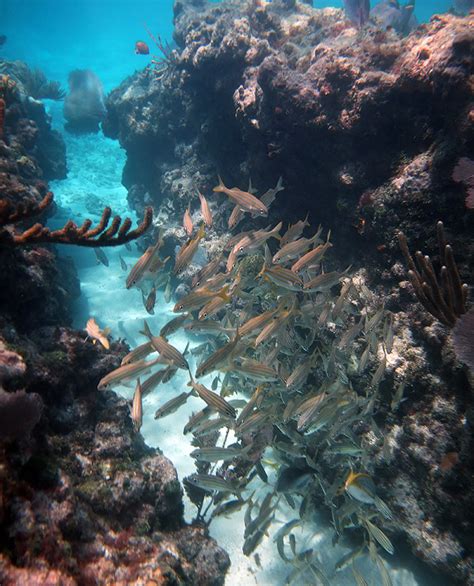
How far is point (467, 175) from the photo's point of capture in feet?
13.4

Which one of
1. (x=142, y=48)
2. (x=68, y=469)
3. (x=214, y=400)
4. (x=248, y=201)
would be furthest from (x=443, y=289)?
(x=142, y=48)

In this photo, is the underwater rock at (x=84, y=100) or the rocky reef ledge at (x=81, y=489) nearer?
the rocky reef ledge at (x=81, y=489)

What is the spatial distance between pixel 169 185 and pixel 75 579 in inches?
380

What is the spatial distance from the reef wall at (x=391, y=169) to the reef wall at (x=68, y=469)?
2.47 meters

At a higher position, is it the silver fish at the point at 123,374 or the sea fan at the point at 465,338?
the sea fan at the point at 465,338

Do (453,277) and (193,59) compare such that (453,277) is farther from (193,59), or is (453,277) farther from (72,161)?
(72,161)

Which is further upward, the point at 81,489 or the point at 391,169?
the point at 391,169

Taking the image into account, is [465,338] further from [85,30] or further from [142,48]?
[85,30]

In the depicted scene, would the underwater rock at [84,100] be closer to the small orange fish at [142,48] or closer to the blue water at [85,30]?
the small orange fish at [142,48]

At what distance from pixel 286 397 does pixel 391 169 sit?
3.72 m

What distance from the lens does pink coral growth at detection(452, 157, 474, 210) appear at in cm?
400

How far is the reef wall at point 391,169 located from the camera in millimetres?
3799

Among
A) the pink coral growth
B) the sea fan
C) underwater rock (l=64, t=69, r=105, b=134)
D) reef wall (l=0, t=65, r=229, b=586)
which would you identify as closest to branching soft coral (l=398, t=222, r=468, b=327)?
the sea fan

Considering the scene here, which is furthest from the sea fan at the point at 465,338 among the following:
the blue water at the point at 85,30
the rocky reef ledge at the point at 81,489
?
the blue water at the point at 85,30
